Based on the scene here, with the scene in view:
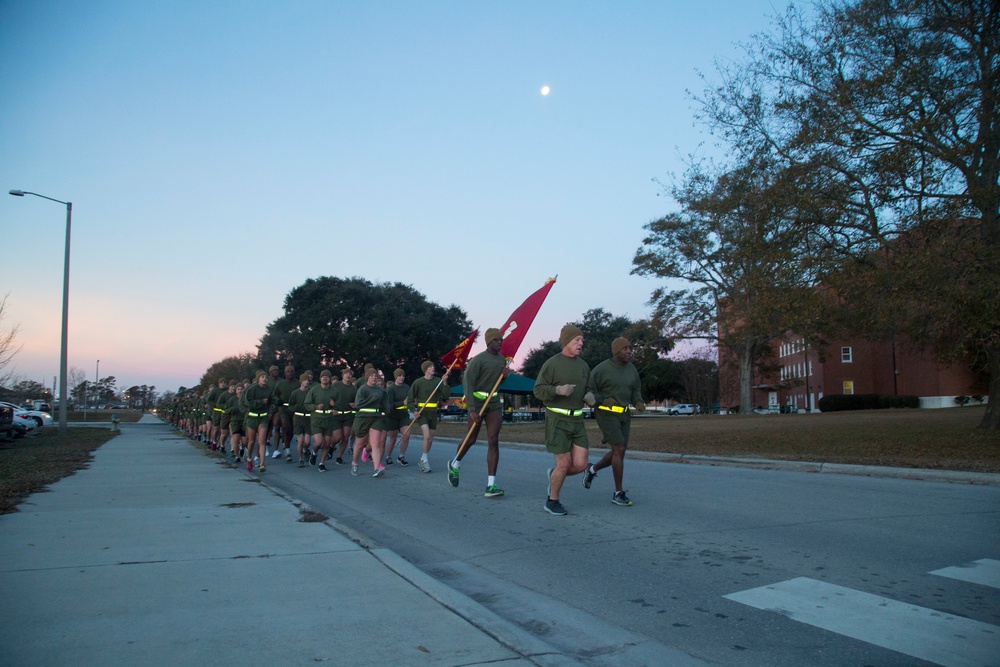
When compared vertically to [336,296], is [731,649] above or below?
below

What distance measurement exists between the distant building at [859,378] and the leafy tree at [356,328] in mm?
21945

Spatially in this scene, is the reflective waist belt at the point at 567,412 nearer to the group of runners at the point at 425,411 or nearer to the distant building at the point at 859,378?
the group of runners at the point at 425,411

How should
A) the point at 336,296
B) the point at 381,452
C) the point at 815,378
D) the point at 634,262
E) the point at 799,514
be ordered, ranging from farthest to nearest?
the point at 815,378, the point at 336,296, the point at 634,262, the point at 381,452, the point at 799,514

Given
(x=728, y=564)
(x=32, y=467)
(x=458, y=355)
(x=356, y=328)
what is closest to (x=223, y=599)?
(x=728, y=564)

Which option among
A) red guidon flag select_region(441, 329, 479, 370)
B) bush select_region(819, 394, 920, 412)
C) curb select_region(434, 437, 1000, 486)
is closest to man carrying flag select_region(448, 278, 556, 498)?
red guidon flag select_region(441, 329, 479, 370)

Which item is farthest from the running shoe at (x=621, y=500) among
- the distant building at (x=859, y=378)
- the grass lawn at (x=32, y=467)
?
the distant building at (x=859, y=378)

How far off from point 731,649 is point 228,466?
12.3m

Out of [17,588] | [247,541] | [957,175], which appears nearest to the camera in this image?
[17,588]

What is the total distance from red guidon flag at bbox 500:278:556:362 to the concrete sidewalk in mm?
3904

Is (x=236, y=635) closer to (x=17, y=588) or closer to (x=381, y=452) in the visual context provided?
(x=17, y=588)

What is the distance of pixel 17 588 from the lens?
15.7 ft

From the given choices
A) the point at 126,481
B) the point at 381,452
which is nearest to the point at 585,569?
the point at 381,452

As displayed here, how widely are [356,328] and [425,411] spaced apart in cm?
4201

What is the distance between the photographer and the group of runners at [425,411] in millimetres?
7891
